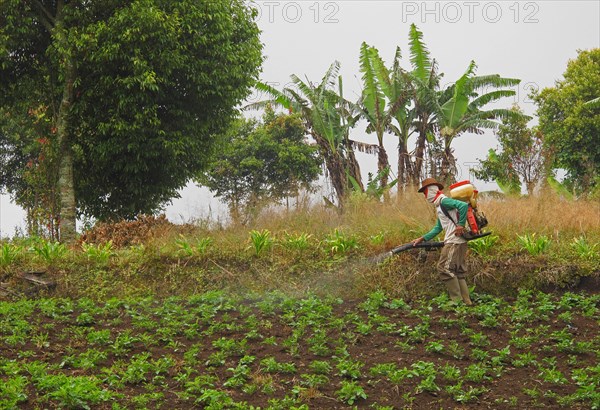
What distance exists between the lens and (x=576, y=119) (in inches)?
1407

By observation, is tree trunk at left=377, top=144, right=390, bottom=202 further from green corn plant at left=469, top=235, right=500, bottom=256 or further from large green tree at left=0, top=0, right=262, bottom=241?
green corn plant at left=469, top=235, right=500, bottom=256

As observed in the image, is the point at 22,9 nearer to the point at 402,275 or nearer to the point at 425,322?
the point at 402,275

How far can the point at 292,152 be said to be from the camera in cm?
4359

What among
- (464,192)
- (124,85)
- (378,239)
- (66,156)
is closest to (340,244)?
(378,239)

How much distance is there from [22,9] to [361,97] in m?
13.9

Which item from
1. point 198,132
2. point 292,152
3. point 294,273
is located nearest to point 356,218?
point 294,273

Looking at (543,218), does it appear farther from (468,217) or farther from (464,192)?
(468,217)

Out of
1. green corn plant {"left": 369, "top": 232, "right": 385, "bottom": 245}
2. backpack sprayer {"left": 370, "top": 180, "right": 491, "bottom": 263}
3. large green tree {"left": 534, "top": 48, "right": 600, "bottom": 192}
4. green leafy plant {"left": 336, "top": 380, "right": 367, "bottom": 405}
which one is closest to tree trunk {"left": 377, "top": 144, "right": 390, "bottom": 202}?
large green tree {"left": 534, "top": 48, "right": 600, "bottom": 192}

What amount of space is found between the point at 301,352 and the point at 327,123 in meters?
19.4

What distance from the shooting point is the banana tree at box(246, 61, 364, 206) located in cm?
2733

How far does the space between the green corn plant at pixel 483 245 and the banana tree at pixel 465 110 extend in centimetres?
1291

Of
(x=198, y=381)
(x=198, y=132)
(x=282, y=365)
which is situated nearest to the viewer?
(x=198, y=381)

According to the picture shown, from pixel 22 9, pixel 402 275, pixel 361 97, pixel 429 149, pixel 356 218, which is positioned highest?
pixel 22 9

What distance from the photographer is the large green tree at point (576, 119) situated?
35719 millimetres
